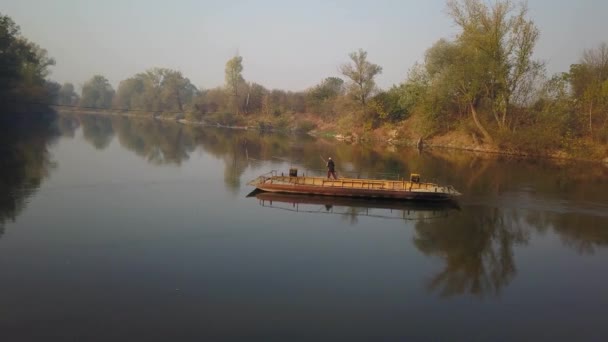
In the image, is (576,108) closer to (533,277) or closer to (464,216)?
(464,216)

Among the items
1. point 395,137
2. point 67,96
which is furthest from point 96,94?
point 395,137

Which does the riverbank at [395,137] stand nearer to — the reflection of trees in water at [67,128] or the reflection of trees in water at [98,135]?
the reflection of trees in water at [67,128]

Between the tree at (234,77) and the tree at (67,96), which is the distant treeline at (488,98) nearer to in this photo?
the tree at (234,77)

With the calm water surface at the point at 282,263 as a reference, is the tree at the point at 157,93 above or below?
above

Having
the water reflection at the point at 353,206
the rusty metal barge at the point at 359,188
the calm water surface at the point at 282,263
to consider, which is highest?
the rusty metal barge at the point at 359,188

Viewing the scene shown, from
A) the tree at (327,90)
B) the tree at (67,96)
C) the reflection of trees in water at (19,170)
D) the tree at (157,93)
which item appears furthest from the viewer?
the tree at (67,96)

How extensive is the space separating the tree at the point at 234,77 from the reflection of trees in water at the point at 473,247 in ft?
289

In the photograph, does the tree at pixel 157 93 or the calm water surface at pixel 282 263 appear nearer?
the calm water surface at pixel 282 263

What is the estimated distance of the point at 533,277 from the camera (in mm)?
14438

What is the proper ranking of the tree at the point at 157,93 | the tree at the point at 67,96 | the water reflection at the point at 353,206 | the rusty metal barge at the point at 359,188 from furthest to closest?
the tree at the point at 67,96 → the tree at the point at 157,93 → the rusty metal barge at the point at 359,188 → the water reflection at the point at 353,206

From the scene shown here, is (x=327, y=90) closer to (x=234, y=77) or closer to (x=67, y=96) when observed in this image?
(x=234, y=77)

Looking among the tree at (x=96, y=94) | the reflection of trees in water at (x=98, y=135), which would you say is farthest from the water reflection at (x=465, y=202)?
the tree at (x=96, y=94)

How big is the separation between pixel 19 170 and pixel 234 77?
81.9 m

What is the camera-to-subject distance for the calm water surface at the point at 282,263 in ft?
35.0
